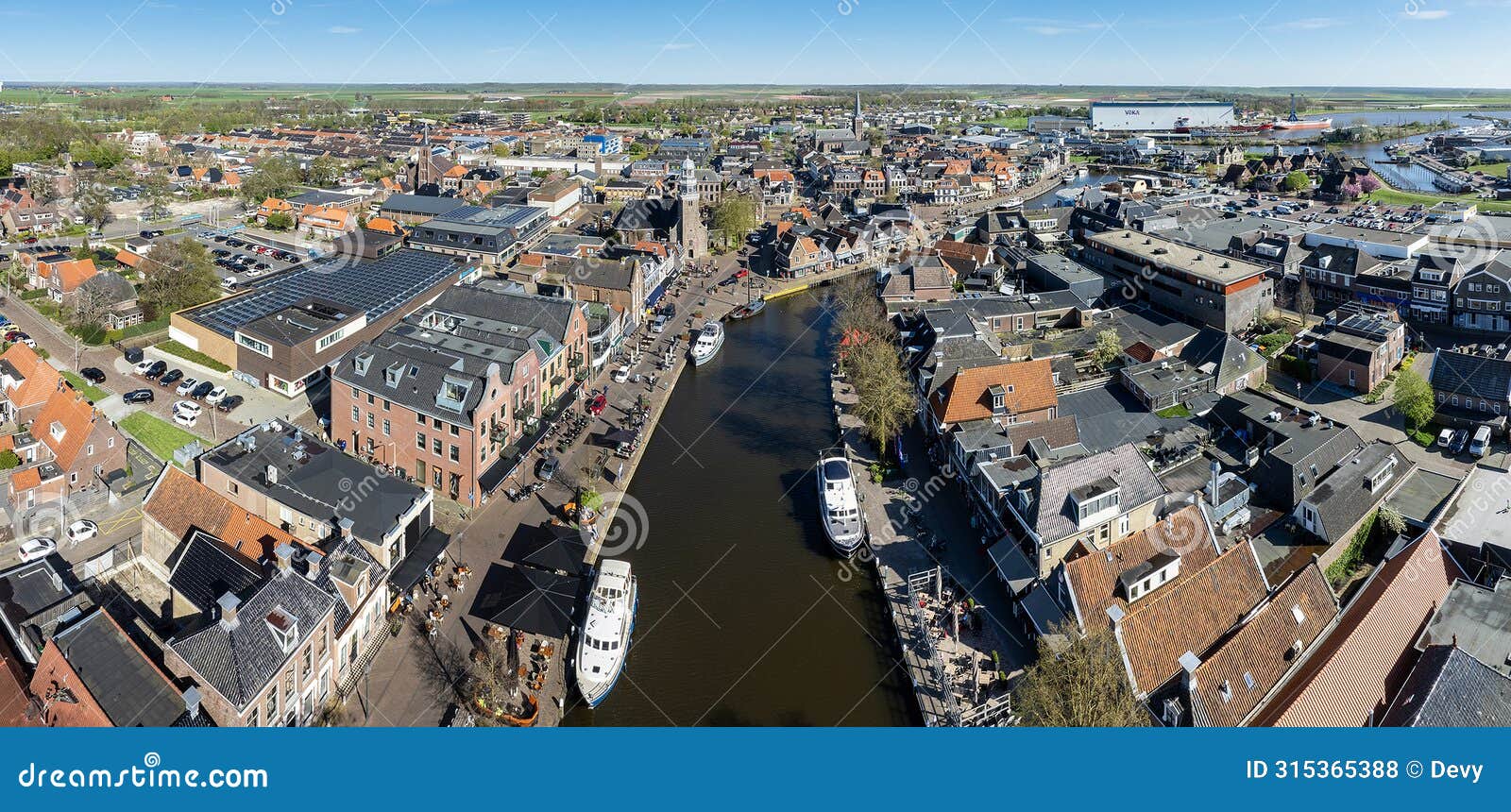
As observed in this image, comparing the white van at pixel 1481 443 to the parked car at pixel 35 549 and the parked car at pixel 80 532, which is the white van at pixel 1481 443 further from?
the parked car at pixel 35 549

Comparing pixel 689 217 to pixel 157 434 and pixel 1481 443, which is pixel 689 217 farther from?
pixel 1481 443

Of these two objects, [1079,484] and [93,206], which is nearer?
[1079,484]

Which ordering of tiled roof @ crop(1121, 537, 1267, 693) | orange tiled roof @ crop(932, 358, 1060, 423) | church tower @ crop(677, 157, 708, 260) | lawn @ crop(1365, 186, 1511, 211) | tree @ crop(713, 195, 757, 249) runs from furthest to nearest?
1. lawn @ crop(1365, 186, 1511, 211)
2. tree @ crop(713, 195, 757, 249)
3. church tower @ crop(677, 157, 708, 260)
4. orange tiled roof @ crop(932, 358, 1060, 423)
5. tiled roof @ crop(1121, 537, 1267, 693)

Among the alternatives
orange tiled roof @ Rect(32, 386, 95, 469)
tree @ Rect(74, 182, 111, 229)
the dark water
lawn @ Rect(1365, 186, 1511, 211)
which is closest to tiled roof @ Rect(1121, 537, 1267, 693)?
the dark water

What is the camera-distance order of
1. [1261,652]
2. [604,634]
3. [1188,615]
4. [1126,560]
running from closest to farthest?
[1261,652], [1188,615], [604,634], [1126,560]

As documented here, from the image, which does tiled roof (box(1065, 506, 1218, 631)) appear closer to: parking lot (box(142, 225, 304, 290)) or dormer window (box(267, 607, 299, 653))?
dormer window (box(267, 607, 299, 653))

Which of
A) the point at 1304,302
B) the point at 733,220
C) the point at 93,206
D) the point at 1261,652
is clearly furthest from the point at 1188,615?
the point at 93,206

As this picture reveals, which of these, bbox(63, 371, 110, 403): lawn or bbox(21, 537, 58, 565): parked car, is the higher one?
bbox(63, 371, 110, 403): lawn
